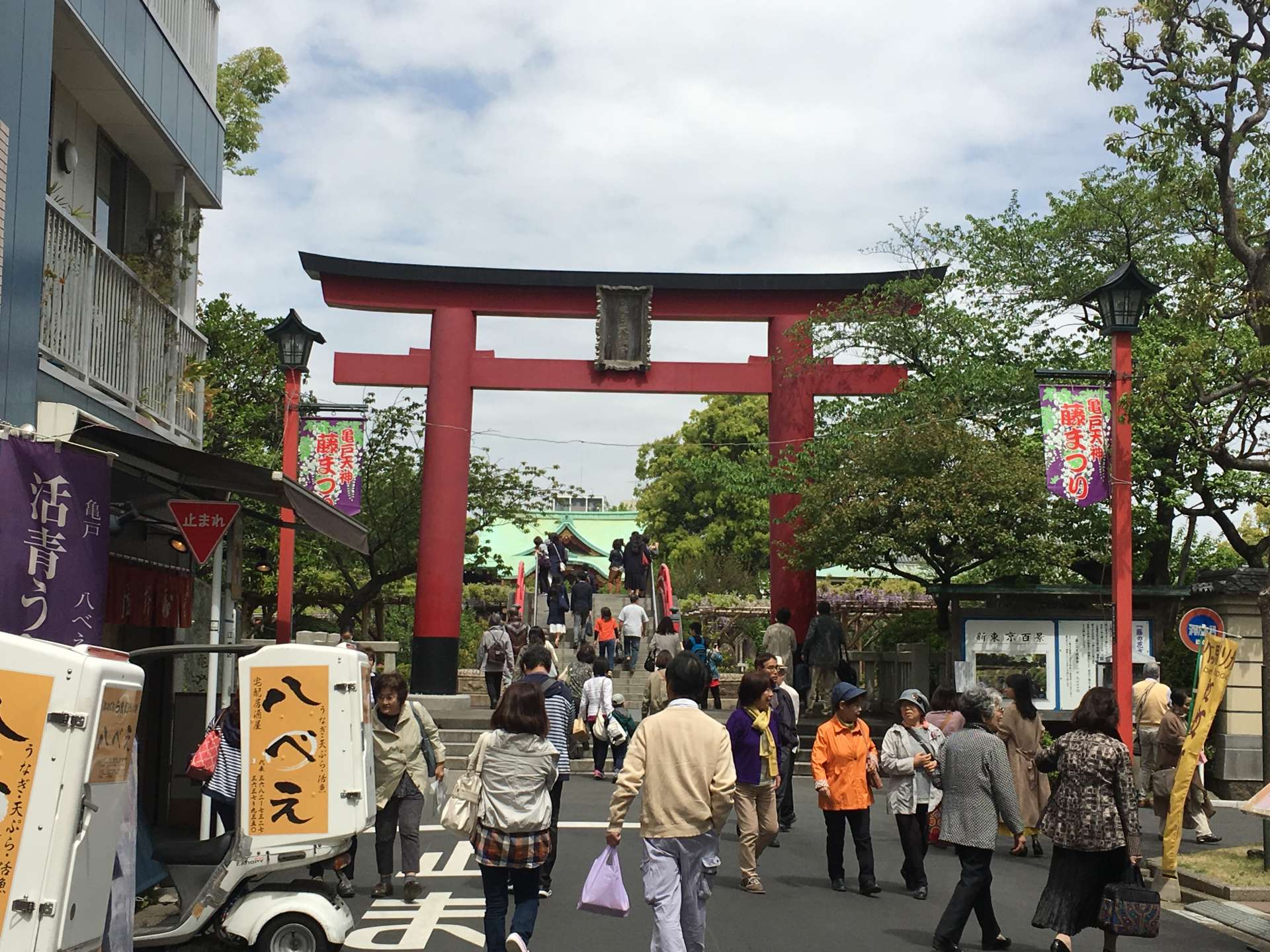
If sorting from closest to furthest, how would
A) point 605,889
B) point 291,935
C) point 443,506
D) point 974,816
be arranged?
point 605,889 → point 291,935 → point 974,816 → point 443,506

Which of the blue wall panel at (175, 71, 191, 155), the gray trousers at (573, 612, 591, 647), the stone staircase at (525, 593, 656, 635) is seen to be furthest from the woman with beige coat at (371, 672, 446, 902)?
the stone staircase at (525, 593, 656, 635)

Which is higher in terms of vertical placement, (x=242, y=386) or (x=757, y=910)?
(x=242, y=386)

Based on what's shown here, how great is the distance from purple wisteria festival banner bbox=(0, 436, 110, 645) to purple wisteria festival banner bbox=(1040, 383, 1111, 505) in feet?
30.9

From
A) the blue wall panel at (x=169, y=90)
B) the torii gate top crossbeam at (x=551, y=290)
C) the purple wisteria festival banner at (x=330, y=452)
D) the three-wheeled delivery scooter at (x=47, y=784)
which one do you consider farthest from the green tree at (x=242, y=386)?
the three-wheeled delivery scooter at (x=47, y=784)

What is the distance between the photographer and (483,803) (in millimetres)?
6891

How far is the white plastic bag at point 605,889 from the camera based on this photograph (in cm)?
642

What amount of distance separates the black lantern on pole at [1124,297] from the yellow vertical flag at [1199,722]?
3.80 m

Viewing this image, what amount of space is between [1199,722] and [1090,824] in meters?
3.61

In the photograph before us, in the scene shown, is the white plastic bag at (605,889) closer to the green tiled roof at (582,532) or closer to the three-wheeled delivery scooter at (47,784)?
the three-wheeled delivery scooter at (47,784)

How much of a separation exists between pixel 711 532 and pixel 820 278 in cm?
2486

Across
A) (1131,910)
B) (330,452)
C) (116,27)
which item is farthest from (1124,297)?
(330,452)

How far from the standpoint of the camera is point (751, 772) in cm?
962

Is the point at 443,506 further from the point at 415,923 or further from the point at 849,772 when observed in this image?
the point at 415,923

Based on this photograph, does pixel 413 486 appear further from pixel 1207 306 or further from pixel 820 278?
pixel 1207 306
